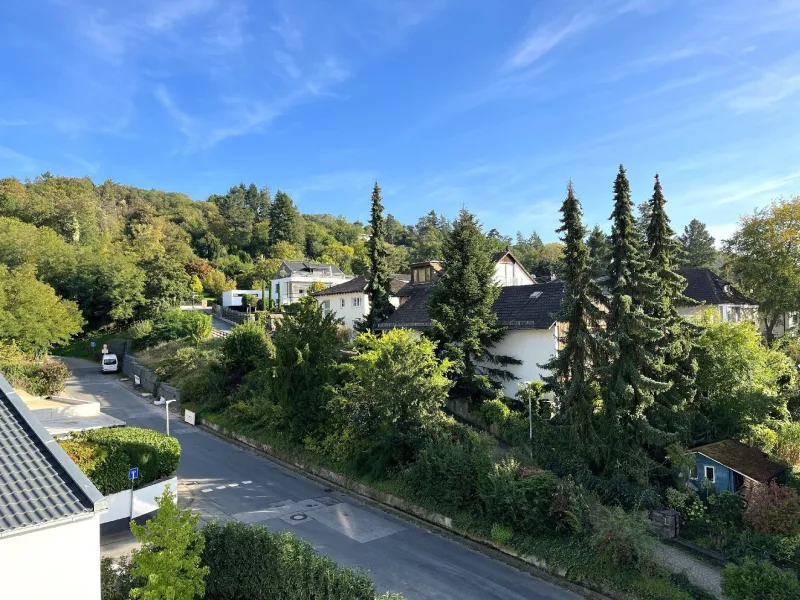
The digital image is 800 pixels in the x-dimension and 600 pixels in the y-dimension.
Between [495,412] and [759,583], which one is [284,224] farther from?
[759,583]

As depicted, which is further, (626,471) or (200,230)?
(200,230)

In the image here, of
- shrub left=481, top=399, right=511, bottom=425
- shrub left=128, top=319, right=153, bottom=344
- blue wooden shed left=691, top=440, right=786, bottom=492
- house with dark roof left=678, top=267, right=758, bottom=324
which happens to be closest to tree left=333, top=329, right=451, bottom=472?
shrub left=481, top=399, right=511, bottom=425

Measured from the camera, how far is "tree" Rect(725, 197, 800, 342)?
3116cm

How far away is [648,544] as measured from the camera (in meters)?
13.2

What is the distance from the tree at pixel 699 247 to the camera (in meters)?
63.8

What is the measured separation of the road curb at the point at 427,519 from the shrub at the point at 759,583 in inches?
95.0

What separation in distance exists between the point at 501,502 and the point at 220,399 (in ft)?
69.2

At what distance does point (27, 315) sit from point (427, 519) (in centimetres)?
3629

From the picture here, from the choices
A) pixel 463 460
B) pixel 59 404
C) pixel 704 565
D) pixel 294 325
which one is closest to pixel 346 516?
pixel 463 460

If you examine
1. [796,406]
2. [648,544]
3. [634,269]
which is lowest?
[648,544]

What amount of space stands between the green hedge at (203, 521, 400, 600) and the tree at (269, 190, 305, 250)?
275 feet

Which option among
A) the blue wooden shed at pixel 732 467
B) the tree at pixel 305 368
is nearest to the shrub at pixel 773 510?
the blue wooden shed at pixel 732 467

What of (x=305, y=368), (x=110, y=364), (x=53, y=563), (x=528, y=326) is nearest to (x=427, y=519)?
(x=305, y=368)

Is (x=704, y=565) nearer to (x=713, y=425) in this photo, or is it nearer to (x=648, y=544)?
(x=648, y=544)
